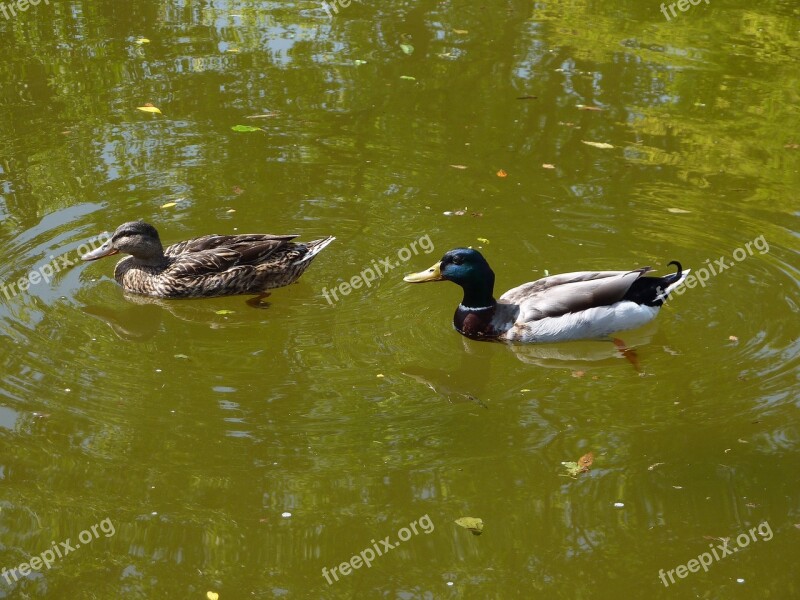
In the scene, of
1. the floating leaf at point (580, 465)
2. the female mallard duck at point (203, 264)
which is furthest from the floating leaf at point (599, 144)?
the floating leaf at point (580, 465)

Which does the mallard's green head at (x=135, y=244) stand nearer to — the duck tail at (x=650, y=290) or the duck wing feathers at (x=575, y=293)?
the duck wing feathers at (x=575, y=293)

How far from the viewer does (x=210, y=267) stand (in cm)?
1009

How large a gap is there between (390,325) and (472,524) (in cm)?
281

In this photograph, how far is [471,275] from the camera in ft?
31.2

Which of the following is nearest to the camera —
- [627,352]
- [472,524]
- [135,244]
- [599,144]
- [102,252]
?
[472,524]

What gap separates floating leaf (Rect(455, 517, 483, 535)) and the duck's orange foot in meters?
2.62

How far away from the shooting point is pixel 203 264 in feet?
33.0

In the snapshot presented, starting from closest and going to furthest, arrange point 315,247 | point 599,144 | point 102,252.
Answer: point 102,252 → point 315,247 → point 599,144

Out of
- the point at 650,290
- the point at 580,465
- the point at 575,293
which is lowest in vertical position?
the point at 580,465

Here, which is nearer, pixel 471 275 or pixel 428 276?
pixel 471 275

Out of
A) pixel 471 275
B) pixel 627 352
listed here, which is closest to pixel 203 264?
pixel 471 275

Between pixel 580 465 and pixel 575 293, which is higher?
pixel 575 293

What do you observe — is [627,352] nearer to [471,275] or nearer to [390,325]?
[471,275]

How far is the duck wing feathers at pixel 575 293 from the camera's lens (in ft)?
30.8
